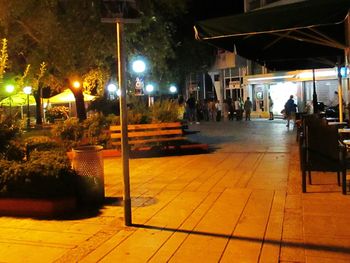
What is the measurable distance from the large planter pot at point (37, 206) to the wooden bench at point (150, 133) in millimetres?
6689

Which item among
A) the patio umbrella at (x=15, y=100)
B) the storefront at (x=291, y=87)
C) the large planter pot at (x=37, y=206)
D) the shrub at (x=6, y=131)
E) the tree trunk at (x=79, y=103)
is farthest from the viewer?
the storefront at (x=291, y=87)

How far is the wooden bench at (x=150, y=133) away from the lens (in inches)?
547

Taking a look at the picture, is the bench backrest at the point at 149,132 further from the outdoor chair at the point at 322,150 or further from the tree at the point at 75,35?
the outdoor chair at the point at 322,150

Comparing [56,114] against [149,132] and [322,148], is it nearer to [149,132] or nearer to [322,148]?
[149,132]

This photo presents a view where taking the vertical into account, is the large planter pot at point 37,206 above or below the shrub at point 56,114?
below

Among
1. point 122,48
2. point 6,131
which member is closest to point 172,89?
point 6,131

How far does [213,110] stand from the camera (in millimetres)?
33875

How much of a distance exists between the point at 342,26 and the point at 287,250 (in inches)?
229

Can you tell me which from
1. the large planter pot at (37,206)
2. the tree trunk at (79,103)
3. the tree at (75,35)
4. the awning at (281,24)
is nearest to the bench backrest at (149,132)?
the tree at (75,35)

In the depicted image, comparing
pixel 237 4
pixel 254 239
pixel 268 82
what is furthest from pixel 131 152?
pixel 237 4

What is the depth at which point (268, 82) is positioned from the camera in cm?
3403

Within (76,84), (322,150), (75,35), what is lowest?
(322,150)

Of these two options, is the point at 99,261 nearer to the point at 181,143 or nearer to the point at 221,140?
the point at 181,143

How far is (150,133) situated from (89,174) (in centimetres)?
646
